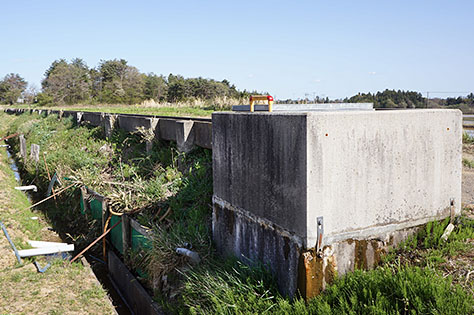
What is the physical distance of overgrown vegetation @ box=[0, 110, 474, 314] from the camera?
331cm

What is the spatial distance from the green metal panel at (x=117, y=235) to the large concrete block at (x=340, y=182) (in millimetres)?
4214

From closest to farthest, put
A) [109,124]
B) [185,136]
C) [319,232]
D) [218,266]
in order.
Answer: [319,232], [218,266], [185,136], [109,124]

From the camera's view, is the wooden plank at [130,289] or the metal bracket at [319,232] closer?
the metal bracket at [319,232]

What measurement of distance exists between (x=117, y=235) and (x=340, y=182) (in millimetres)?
5951

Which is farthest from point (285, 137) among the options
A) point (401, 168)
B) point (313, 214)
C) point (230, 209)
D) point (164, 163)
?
point (164, 163)

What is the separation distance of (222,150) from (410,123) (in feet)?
7.58

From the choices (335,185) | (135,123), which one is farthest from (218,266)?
(135,123)

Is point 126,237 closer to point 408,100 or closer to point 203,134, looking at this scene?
point 203,134

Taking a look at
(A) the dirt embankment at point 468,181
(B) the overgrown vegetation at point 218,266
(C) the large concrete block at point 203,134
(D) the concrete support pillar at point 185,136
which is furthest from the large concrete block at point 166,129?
(A) the dirt embankment at point 468,181

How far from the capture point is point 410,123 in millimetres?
4246

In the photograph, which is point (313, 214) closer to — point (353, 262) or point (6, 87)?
point (353, 262)

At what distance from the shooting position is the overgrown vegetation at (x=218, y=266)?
10.8ft

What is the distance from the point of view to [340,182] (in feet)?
12.8

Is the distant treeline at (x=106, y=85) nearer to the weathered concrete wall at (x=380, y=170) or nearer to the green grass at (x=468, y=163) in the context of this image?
the green grass at (x=468, y=163)
